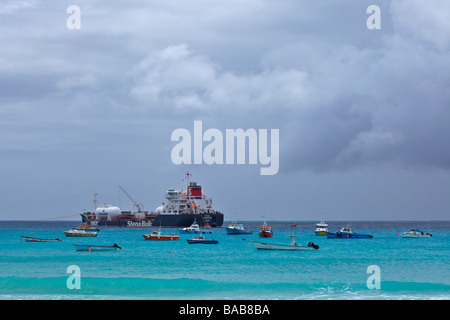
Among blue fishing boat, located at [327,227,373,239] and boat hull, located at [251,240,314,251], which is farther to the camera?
blue fishing boat, located at [327,227,373,239]

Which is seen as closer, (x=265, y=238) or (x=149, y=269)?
(x=149, y=269)

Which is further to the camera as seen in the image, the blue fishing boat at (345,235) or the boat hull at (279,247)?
the blue fishing boat at (345,235)

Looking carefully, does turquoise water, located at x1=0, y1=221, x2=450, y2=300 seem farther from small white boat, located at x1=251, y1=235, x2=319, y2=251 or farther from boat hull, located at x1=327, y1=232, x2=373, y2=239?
boat hull, located at x1=327, y1=232, x2=373, y2=239

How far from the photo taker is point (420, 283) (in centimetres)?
4838

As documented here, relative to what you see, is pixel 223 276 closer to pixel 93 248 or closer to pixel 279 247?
pixel 279 247

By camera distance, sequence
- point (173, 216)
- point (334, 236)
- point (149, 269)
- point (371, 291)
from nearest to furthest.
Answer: point (371, 291), point (149, 269), point (334, 236), point (173, 216)

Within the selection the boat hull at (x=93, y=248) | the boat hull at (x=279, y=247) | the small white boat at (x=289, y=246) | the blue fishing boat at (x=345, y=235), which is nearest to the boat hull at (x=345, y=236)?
the blue fishing boat at (x=345, y=235)

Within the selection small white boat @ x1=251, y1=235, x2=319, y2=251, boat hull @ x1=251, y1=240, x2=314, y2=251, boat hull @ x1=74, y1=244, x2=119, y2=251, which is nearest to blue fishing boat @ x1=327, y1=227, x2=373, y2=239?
boat hull @ x1=251, y1=240, x2=314, y2=251

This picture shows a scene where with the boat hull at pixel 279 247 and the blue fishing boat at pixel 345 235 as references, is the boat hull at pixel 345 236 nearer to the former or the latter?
the blue fishing boat at pixel 345 235
